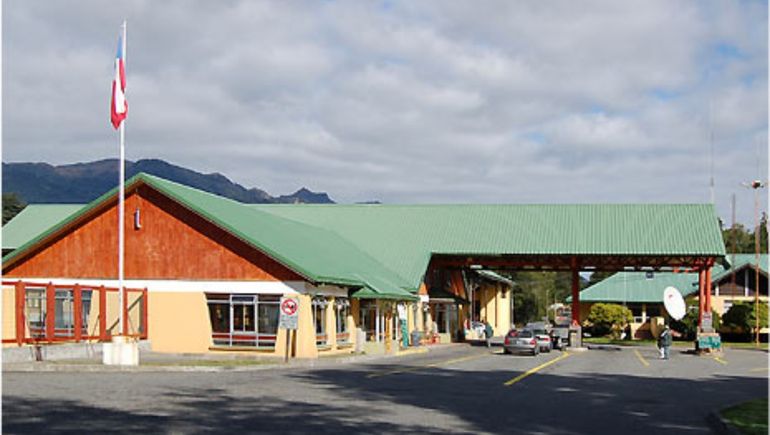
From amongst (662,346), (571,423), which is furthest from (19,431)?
(662,346)

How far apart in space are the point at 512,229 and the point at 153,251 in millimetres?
28482

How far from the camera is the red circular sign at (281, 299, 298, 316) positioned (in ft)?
104

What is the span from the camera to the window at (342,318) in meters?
41.9

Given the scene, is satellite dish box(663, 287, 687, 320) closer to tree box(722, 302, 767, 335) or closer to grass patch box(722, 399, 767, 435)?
tree box(722, 302, 767, 335)

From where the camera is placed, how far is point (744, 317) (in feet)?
219

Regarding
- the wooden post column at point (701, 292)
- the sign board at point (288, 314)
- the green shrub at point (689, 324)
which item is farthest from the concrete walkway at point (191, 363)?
the green shrub at point (689, 324)

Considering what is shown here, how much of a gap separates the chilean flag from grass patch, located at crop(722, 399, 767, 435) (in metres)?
19.4

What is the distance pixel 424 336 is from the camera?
57.0 m

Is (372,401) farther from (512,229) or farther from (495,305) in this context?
(495,305)

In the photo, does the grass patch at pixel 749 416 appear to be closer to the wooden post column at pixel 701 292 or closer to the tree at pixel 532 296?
the wooden post column at pixel 701 292

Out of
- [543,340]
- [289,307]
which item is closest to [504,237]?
[543,340]

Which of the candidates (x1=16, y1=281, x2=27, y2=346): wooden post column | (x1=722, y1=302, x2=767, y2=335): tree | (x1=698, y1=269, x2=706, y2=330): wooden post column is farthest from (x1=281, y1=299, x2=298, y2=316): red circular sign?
(x1=722, y1=302, x2=767, y2=335): tree

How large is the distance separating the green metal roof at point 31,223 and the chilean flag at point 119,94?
30841 mm

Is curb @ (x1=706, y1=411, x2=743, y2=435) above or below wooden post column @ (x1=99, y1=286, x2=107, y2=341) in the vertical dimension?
below
